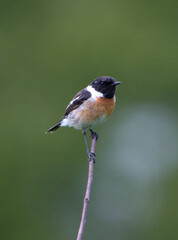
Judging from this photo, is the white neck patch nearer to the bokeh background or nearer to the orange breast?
the orange breast

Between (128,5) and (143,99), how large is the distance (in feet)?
14.1

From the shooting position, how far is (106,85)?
5234mm

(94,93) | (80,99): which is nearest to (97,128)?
(80,99)

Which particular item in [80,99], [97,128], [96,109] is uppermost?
[97,128]

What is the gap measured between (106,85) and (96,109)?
10.7 inches

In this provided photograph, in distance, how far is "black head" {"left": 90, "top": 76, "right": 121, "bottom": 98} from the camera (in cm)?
521

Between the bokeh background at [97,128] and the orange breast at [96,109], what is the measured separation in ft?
14.5

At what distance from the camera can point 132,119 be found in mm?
11539

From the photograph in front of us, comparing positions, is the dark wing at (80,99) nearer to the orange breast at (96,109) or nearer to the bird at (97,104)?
the bird at (97,104)

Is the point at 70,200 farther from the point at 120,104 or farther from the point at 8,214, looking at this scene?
the point at 120,104

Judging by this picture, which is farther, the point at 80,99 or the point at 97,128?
the point at 97,128

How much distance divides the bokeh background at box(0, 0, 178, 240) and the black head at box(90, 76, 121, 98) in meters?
4.53

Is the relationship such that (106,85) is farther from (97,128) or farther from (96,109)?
(97,128)

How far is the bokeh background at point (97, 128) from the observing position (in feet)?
32.2
